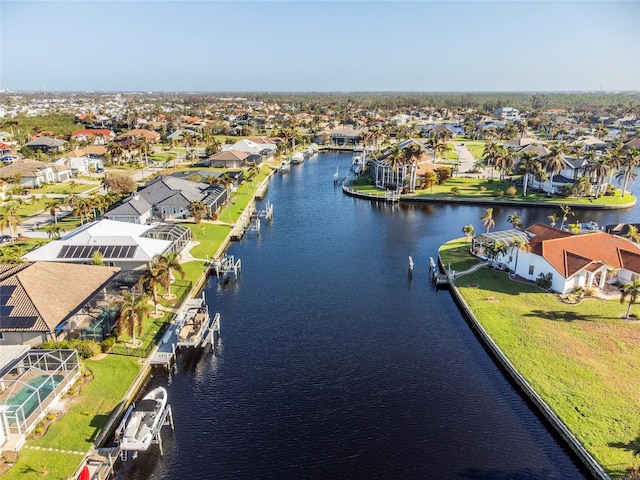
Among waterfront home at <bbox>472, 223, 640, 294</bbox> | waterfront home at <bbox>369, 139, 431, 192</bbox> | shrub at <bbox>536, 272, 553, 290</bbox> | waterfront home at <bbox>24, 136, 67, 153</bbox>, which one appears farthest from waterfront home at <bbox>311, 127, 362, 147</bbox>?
shrub at <bbox>536, 272, 553, 290</bbox>

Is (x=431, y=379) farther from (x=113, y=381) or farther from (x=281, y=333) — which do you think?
(x=113, y=381)

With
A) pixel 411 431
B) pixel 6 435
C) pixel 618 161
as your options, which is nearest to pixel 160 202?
pixel 6 435

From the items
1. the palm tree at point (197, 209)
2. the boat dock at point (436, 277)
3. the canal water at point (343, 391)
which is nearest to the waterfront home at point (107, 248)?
the canal water at point (343, 391)

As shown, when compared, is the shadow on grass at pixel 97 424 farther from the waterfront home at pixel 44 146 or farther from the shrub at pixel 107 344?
the waterfront home at pixel 44 146

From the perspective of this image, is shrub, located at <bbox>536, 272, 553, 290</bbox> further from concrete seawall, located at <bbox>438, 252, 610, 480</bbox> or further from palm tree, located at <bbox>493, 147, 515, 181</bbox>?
palm tree, located at <bbox>493, 147, 515, 181</bbox>

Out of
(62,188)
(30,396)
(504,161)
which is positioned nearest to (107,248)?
(30,396)

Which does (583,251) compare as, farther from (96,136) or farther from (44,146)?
(96,136)
